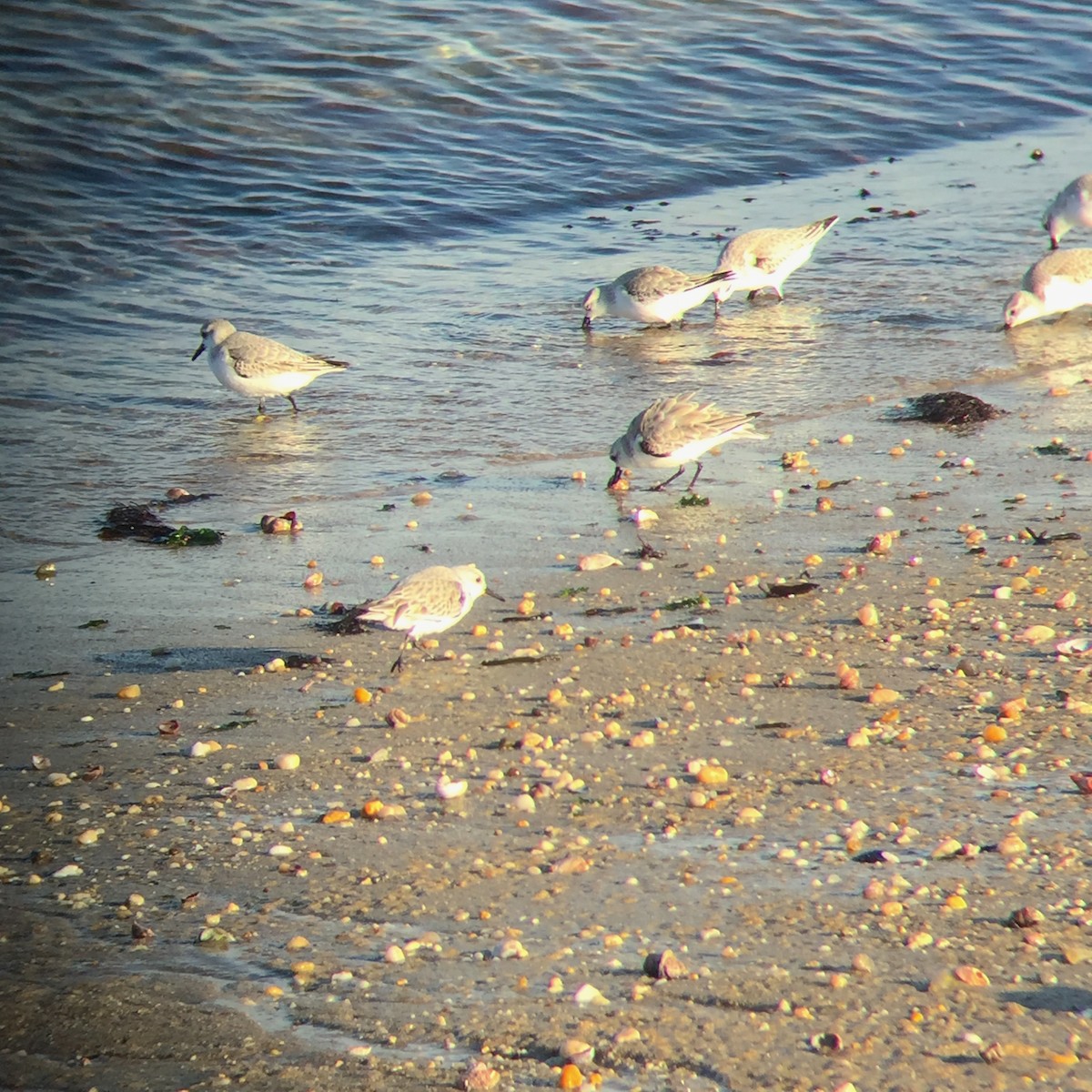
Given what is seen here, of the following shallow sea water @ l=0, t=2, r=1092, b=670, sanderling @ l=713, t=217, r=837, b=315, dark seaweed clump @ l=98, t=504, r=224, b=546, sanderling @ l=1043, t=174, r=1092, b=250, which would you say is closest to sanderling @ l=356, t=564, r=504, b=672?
shallow sea water @ l=0, t=2, r=1092, b=670

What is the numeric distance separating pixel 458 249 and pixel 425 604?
8.57m

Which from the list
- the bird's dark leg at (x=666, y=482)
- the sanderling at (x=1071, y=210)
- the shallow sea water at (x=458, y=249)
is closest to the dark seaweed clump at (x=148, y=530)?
the shallow sea water at (x=458, y=249)

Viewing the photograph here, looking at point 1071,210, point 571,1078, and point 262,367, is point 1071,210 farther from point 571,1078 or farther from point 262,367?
point 571,1078

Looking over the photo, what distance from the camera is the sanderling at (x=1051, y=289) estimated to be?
11.1 metres

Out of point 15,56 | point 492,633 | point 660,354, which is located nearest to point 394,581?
point 492,633

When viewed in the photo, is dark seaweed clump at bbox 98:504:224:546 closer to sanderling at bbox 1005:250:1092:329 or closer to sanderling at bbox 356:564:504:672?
sanderling at bbox 356:564:504:672

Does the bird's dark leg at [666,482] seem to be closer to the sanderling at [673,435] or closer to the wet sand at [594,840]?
the sanderling at [673,435]

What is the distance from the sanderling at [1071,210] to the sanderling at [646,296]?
11.1ft

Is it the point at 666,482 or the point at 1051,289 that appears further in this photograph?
the point at 1051,289

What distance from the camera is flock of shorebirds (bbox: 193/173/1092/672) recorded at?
5953 mm

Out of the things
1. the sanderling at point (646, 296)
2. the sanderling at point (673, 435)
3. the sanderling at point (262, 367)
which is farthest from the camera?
the sanderling at point (646, 296)

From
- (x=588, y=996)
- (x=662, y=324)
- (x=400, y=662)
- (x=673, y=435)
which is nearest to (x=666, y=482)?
(x=673, y=435)

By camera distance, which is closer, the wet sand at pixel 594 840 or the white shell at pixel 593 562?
the wet sand at pixel 594 840

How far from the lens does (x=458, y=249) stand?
45.8ft
